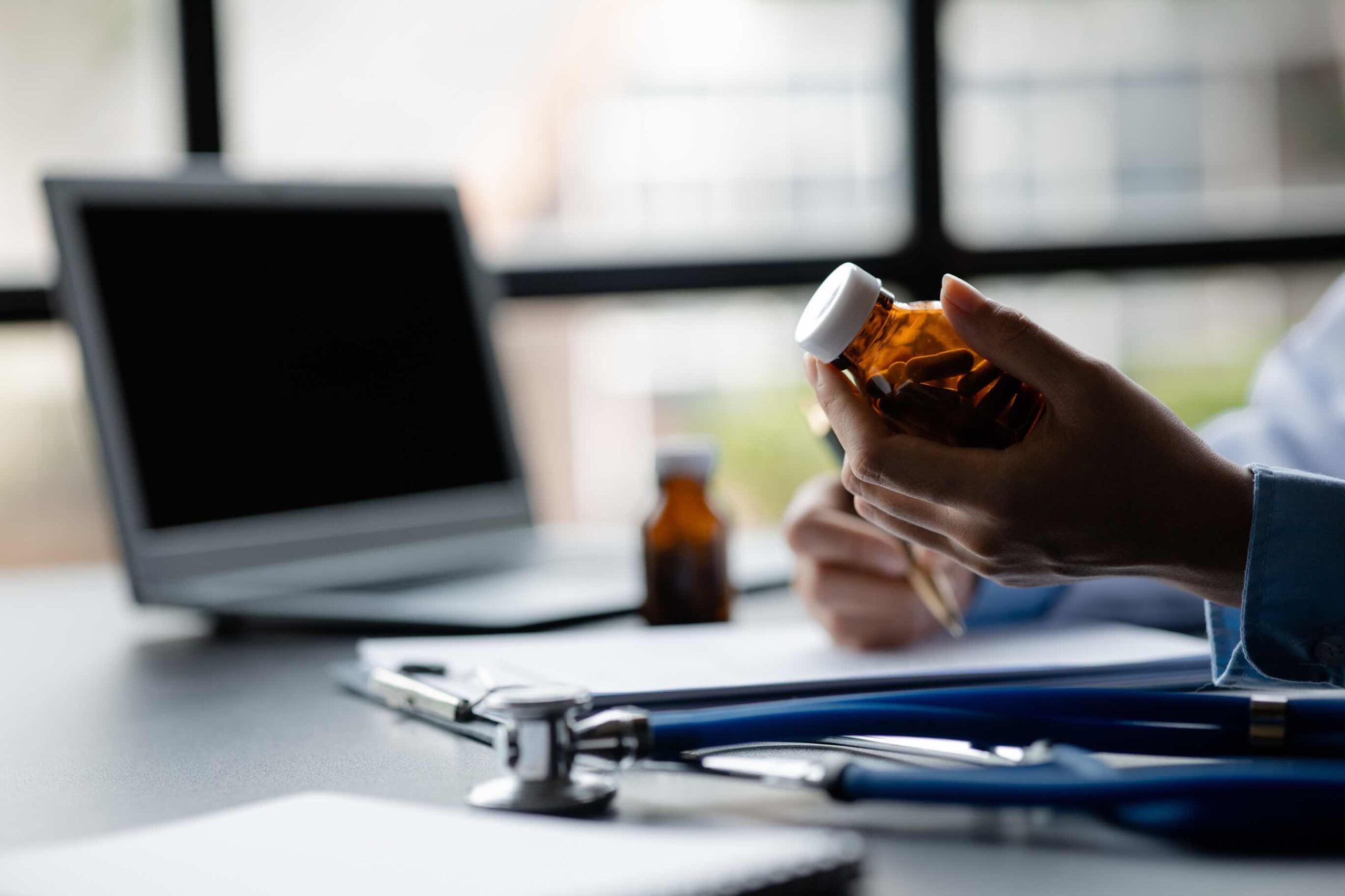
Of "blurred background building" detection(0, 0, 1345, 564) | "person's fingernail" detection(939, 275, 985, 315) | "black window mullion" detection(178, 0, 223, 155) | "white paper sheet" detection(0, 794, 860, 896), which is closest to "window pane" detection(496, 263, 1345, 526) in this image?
"blurred background building" detection(0, 0, 1345, 564)

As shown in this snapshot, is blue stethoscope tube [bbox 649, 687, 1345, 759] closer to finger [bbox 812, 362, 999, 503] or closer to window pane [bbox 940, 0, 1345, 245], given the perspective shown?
finger [bbox 812, 362, 999, 503]

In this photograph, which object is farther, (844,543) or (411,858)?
(844,543)

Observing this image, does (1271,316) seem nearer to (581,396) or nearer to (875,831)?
(581,396)

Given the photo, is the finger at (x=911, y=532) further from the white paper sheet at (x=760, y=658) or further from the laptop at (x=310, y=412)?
the laptop at (x=310, y=412)

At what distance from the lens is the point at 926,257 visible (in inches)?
82.7

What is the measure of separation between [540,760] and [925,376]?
0.77ft

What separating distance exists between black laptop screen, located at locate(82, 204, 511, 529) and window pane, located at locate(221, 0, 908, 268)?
687mm

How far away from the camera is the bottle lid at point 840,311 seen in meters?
0.54

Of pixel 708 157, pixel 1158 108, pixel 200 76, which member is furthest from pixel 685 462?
pixel 1158 108

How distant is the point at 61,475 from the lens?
206 centimetres

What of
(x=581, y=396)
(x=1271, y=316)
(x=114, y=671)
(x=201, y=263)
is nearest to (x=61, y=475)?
(x=581, y=396)

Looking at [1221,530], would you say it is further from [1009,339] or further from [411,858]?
[411,858]

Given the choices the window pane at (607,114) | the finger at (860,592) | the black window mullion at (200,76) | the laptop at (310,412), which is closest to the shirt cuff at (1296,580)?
the finger at (860,592)

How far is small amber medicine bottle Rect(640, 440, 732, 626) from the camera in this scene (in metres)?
0.94
